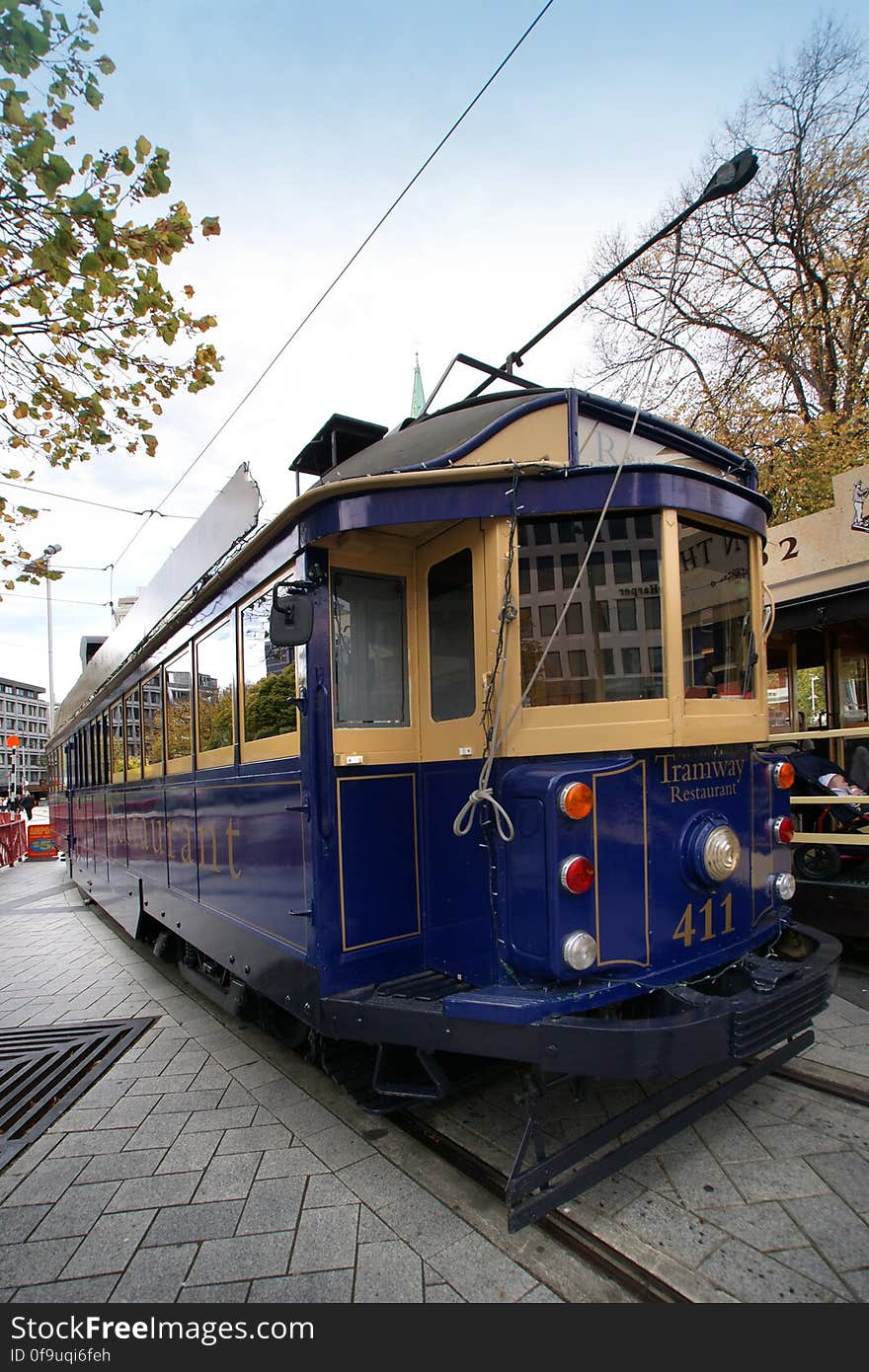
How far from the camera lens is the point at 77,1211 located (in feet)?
9.67

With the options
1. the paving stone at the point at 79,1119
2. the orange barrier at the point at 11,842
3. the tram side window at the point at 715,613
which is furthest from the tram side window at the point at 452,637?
the orange barrier at the point at 11,842

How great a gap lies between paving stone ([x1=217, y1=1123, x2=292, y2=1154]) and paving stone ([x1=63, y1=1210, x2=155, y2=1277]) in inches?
20.1

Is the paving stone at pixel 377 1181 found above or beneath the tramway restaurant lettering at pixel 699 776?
beneath

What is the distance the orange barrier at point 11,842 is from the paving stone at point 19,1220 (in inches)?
589

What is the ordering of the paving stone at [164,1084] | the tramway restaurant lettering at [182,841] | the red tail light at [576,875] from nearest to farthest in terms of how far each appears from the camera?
the red tail light at [576,875] → the paving stone at [164,1084] → the tramway restaurant lettering at [182,841]

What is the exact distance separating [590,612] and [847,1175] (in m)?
2.37

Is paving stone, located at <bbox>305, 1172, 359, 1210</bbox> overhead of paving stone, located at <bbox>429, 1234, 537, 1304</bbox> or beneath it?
beneath

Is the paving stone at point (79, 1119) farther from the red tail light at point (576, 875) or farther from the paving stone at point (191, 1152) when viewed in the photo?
the red tail light at point (576, 875)

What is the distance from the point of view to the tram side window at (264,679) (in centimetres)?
352

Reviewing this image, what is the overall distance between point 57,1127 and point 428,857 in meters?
2.39

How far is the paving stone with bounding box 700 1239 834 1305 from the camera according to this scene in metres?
2.24

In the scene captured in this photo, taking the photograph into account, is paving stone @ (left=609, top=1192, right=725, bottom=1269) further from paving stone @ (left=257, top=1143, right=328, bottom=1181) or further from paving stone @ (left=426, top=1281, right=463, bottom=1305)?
paving stone @ (left=257, top=1143, right=328, bottom=1181)

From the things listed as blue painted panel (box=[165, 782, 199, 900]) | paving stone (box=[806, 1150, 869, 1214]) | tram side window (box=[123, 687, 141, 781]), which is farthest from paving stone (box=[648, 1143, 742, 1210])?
tram side window (box=[123, 687, 141, 781])

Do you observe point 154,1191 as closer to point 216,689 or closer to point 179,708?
point 216,689
